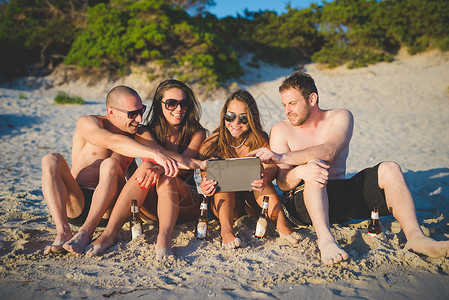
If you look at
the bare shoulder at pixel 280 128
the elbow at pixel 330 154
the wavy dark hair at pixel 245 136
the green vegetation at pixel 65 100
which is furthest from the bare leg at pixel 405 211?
the green vegetation at pixel 65 100

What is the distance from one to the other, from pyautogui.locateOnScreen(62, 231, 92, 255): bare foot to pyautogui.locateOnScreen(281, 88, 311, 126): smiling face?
2.45 meters

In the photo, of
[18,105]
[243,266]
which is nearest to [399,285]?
[243,266]

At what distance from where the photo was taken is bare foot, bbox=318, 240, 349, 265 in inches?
100

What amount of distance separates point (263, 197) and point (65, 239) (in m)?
1.98

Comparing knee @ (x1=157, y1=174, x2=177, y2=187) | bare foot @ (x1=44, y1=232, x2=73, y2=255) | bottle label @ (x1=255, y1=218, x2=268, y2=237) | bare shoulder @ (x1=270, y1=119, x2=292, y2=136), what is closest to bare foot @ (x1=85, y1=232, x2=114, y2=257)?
bare foot @ (x1=44, y1=232, x2=73, y2=255)

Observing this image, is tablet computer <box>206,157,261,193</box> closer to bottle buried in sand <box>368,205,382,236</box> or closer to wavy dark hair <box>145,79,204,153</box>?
wavy dark hair <box>145,79,204,153</box>

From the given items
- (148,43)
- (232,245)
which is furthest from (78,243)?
(148,43)

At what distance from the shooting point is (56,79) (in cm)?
1361

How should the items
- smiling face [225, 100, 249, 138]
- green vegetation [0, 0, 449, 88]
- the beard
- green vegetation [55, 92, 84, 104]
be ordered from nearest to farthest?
the beard < smiling face [225, 100, 249, 138] < green vegetation [55, 92, 84, 104] < green vegetation [0, 0, 449, 88]

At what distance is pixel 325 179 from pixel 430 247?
987 millimetres

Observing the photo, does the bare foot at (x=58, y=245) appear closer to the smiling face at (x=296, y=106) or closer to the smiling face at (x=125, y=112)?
the smiling face at (x=125, y=112)

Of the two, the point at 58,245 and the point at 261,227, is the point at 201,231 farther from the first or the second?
the point at 58,245

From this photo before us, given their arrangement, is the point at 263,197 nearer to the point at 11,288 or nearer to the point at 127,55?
the point at 11,288

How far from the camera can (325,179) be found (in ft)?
9.35
